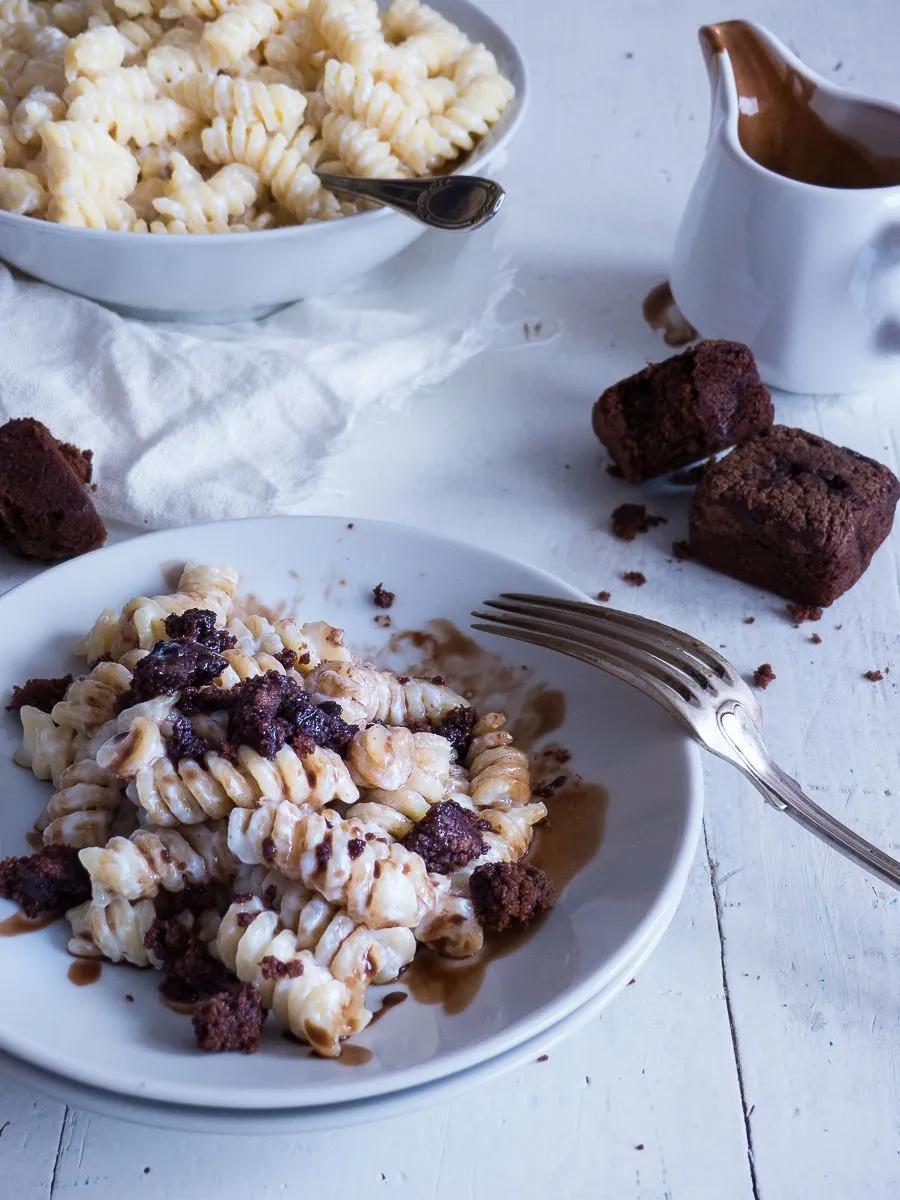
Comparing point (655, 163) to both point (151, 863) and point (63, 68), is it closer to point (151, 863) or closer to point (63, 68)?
point (63, 68)

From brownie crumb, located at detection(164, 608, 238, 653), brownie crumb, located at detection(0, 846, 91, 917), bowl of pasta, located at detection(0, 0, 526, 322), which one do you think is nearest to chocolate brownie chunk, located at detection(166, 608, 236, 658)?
brownie crumb, located at detection(164, 608, 238, 653)

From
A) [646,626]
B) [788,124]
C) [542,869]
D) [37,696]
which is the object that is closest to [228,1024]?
[542,869]

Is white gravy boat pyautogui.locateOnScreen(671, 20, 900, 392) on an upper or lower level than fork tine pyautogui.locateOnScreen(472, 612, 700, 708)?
upper

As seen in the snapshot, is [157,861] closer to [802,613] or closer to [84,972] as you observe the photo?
[84,972]

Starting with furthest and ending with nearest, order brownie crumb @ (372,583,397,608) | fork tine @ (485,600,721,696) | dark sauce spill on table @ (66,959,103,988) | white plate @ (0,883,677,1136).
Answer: brownie crumb @ (372,583,397,608), fork tine @ (485,600,721,696), dark sauce spill on table @ (66,959,103,988), white plate @ (0,883,677,1136)

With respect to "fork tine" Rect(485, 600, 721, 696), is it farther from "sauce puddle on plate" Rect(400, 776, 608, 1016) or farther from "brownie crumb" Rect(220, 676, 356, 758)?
"brownie crumb" Rect(220, 676, 356, 758)

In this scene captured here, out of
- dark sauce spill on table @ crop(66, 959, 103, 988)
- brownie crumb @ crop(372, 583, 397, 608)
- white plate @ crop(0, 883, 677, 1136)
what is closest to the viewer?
white plate @ crop(0, 883, 677, 1136)
